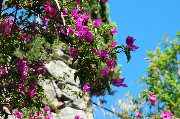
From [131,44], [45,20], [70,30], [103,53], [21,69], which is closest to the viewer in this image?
[131,44]

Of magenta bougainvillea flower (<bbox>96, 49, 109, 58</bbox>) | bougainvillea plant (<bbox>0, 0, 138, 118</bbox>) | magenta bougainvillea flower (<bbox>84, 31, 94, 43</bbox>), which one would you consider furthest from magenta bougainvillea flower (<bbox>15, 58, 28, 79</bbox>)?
magenta bougainvillea flower (<bbox>96, 49, 109, 58</bbox>)

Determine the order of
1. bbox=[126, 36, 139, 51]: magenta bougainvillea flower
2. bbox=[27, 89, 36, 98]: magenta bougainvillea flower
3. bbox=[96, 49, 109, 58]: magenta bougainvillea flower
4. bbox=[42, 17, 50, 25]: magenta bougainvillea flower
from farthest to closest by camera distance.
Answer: bbox=[42, 17, 50, 25]: magenta bougainvillea flower, bbox=[27, 89, 36, 98]: magenta bougainvillea flower, bbox=[96, 49, 109, 58]: magenta bougainvillea flower, bbox=[126, 36, 139, 51]: magenta bougainvillea flower

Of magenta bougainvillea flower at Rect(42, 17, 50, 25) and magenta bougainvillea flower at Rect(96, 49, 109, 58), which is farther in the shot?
magenta bougainvillea flower at Rect(42, 17, 50, 25)

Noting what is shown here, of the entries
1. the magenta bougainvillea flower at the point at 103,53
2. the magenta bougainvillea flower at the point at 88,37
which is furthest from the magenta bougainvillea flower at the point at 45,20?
the magenta bougainvillea flower at the point at 103,53

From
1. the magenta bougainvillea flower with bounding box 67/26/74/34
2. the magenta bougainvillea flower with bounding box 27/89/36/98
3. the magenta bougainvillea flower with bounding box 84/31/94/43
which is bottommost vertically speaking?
the magenta bougainvillea flower with bounding box 27/89/36/98

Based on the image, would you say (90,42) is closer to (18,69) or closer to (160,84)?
(18,69)

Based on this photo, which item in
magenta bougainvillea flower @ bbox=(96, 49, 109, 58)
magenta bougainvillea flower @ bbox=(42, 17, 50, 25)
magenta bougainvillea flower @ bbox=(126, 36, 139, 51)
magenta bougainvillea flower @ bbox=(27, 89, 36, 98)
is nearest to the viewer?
magenta bougainvillea flower @ bbox=(126, 36, 139, 51)

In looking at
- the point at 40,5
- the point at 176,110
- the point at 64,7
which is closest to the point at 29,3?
the point at 40,5

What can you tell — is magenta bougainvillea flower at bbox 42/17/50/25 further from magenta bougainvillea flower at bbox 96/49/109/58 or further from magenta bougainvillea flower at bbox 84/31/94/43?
magenta bougainvillea flower at bbox 96/49/109/58

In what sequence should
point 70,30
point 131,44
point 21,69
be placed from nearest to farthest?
1. point 131,44
2. point 70,30
3. point 21,69

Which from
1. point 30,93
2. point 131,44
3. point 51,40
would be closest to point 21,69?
point 30,93

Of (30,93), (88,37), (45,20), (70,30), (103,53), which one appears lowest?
(30,93)

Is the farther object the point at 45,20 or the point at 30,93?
the point at 45,20

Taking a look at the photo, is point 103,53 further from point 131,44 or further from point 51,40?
point 51,40
